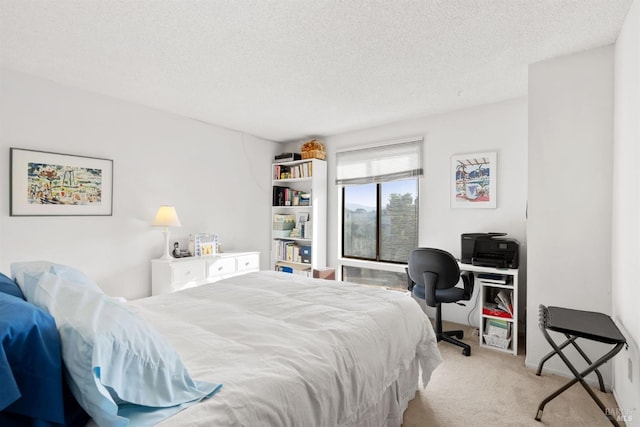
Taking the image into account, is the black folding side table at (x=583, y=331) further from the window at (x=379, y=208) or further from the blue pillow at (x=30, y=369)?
the blue pillow at (x=30, y=369)

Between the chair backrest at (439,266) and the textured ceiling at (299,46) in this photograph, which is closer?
the textured ceiling at (299,46)

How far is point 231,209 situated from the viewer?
4340mm

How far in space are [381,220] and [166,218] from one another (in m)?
2.64

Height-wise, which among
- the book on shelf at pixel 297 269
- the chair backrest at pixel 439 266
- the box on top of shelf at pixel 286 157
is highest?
the box on top of shelf at pixel 286 157

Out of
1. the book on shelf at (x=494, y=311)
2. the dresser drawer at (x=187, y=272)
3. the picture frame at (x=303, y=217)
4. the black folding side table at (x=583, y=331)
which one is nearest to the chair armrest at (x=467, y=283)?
the book on shelf at (x=494, y=311)

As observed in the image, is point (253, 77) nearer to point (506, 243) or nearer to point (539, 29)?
point (539, 29)

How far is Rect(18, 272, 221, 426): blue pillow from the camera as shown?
789mm

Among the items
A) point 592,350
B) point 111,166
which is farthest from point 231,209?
point 592,350

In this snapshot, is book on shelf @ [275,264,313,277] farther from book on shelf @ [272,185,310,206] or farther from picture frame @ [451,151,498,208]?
picture frame @ [451,151,498,208]

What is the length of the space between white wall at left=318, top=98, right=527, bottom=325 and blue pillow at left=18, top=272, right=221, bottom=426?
323 cm

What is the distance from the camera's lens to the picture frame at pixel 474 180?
335cm

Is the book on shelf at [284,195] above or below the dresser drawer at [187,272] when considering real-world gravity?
above

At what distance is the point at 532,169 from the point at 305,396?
8.08ft

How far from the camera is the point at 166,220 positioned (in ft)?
10.9
